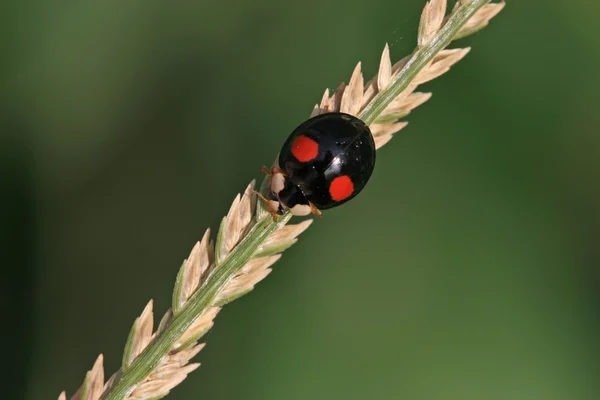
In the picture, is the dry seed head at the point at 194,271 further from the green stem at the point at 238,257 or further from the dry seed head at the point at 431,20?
the dry seed head at the point at 431,20

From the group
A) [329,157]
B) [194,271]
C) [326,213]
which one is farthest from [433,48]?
[326,213]

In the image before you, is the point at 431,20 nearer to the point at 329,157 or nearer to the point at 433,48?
the point at 433,48

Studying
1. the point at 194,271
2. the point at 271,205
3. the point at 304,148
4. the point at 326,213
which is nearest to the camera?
the point at 194,271

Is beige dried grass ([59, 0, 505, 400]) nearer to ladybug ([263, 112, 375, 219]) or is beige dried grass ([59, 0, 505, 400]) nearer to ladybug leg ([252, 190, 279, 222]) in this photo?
ladybug leg ([252, 190, 279, 222])

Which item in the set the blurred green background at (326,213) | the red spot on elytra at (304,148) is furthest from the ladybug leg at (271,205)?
the blurred green background at (326,213)

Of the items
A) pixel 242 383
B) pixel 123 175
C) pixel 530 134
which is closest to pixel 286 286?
pixel 242 383

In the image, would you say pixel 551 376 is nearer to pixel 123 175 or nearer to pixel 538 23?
pixel 538 23
